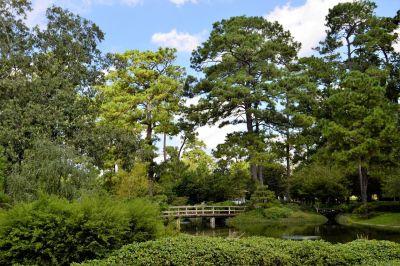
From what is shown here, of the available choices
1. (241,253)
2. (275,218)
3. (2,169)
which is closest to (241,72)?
(275,218)

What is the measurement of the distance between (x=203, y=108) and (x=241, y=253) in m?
28.4

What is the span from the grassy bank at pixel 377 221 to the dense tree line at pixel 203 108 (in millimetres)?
2256

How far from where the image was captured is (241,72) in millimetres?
36188

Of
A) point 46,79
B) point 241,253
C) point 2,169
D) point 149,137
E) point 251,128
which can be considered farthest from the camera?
point 251,128

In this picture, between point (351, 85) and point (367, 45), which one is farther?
point (367, 45)

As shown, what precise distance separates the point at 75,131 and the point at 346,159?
1952 centimetres

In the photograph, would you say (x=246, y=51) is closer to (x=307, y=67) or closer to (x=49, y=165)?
(x=307, y=67)

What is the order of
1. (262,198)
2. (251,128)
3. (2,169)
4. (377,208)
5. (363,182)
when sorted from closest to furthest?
(2,169)
(262,198)
(377,208)
(363,182)
(251,128)

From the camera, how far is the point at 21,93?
26.3m

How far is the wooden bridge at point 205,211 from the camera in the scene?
34344 mm

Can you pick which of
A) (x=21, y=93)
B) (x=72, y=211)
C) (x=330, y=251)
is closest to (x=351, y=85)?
(x=21, y=93)

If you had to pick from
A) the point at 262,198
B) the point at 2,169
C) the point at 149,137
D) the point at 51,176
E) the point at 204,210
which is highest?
the point at 149,137

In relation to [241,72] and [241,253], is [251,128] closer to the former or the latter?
[241,72]

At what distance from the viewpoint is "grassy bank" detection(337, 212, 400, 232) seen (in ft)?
94.2
